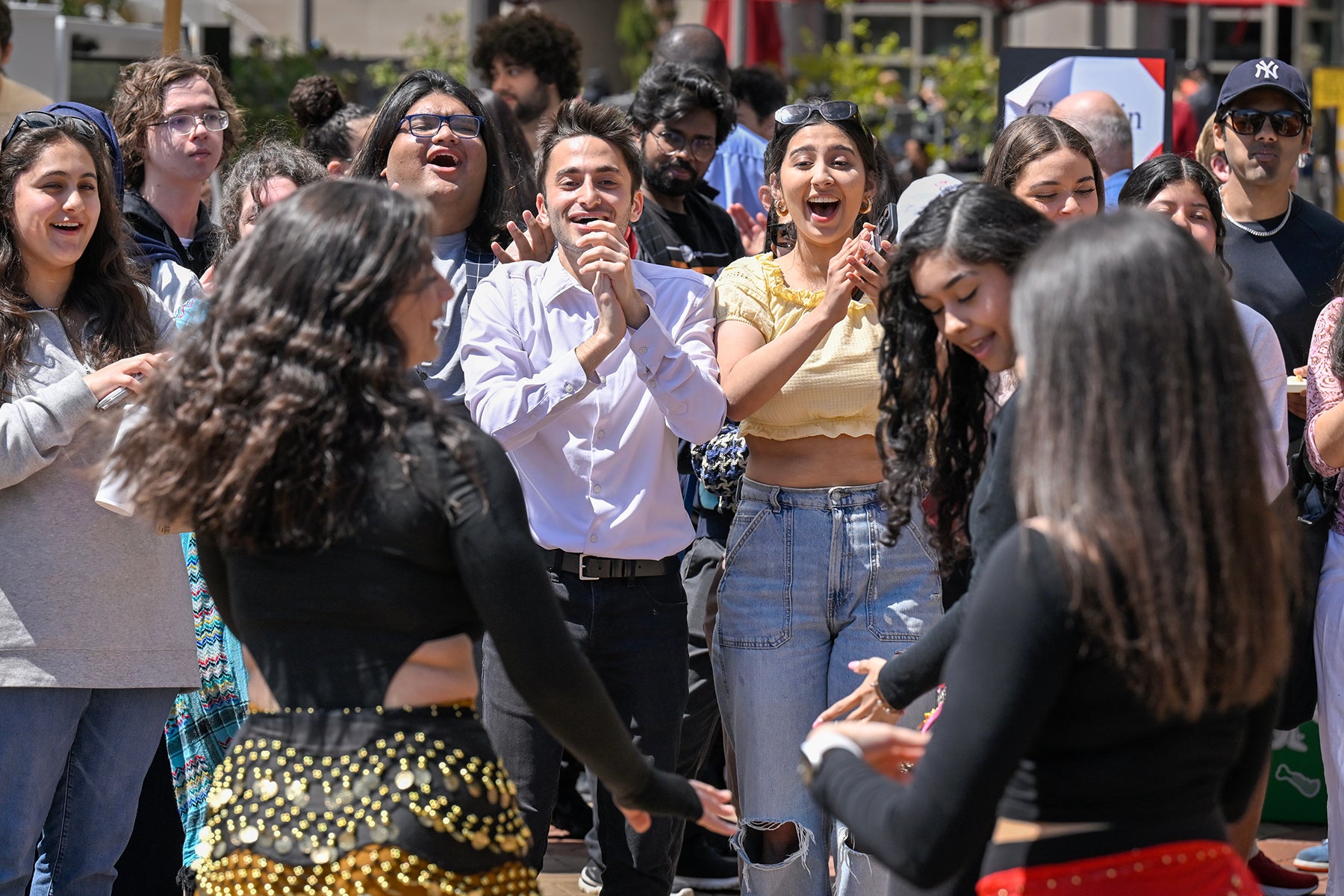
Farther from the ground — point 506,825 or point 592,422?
point 592,422

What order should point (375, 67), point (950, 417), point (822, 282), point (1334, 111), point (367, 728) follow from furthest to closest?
point (375, 67)
point (1334, 111)
point (822, 282)
point (950, 417)
point (367, 728)

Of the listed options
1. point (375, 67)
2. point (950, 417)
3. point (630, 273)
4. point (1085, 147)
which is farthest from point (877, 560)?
→ point (375, 67)

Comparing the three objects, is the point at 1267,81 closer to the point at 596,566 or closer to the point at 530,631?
the point at 596,566

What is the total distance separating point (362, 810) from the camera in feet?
7.07

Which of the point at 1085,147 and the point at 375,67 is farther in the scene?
the point at 375,67

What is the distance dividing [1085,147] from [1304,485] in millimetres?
1139

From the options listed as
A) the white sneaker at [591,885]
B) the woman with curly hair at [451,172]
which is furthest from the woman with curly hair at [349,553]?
the white sneaker at [591,885]

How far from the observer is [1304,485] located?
4164mm

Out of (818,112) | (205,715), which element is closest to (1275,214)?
(818,112)

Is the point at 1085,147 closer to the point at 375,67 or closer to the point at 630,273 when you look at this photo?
the point at 630,273

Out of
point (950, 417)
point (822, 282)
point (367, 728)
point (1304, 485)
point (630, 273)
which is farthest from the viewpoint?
point (1304, 485)

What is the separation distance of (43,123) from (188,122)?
0.90 metres

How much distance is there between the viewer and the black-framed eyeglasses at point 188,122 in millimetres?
4469

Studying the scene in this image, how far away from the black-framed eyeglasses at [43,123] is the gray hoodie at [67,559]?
462mm
